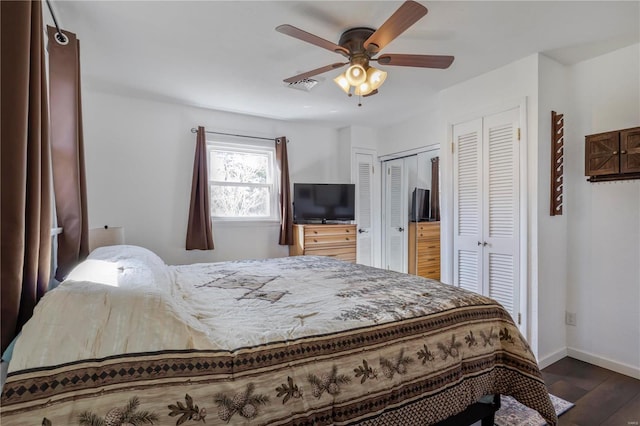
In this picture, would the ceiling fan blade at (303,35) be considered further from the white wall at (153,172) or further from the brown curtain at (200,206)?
the white wall at (153,172)

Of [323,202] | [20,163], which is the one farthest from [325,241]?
[20,163]

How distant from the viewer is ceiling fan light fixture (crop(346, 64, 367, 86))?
2.08 m

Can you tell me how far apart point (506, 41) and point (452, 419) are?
98.8 inches

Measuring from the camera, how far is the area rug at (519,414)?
189cm

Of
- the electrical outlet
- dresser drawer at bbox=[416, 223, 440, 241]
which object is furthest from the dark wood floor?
dresser drawer at bbox=[416, 223, 440, 241]

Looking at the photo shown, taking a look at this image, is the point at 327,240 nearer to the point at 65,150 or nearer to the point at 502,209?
the point at 502,209

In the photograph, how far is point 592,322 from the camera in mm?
2668

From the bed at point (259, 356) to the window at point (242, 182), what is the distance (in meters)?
2.36

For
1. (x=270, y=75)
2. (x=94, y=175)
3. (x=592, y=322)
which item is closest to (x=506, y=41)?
(x=270, y=75)

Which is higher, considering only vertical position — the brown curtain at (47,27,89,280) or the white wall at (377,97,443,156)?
the white wall at (377,97,443,156)

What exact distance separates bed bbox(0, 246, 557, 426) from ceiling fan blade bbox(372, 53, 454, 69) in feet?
4.69

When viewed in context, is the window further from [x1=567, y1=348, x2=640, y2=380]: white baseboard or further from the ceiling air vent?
[x1=567, y1=348, x2=640, y2=380]: white baseboard

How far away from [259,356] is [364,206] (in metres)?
4.05

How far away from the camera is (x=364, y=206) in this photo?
194 inches
